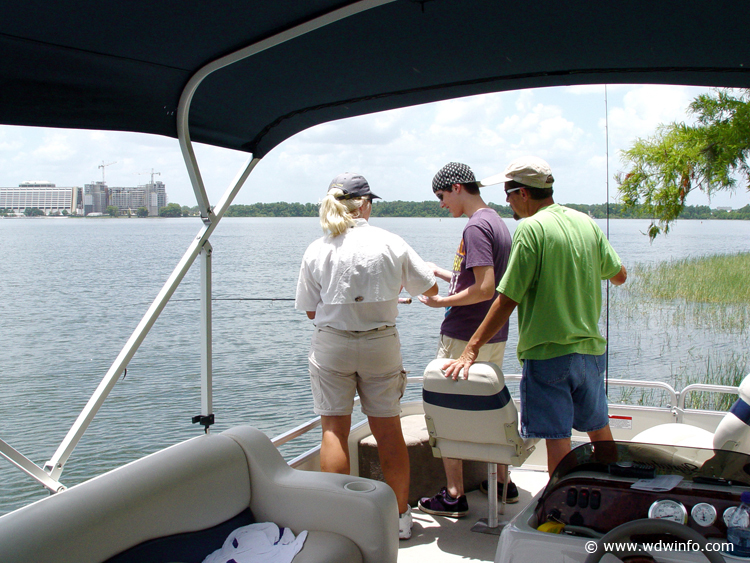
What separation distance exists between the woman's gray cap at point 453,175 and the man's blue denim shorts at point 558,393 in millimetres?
857

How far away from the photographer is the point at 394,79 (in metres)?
2.21

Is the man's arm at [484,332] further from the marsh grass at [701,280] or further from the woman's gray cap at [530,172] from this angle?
the marsh grass at [701,280]

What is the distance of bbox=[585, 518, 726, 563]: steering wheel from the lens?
1.01m

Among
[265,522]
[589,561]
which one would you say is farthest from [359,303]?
[589,561]

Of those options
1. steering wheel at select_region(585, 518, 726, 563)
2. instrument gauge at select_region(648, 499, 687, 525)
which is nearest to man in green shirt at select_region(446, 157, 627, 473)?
instrument gauge at select_region(648, 499, 687, 525)

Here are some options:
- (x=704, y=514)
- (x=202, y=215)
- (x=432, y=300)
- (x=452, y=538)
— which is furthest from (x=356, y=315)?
(x=704, y=514)

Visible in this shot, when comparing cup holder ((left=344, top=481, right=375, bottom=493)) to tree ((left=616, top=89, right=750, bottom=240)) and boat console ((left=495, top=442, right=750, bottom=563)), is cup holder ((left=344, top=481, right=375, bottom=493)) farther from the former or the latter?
tree ((left=616, top=89, right=750, bottom=240))

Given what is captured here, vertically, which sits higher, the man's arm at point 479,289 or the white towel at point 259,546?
the man's arm at point 479,289

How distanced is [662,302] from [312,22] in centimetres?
2082

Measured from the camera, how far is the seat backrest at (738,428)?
71.3 inches

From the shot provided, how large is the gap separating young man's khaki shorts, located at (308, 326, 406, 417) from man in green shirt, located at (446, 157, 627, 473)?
0.39 meters

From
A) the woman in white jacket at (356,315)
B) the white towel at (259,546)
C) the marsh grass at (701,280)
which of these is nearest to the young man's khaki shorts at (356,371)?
the woman in white jacket at (356,315)

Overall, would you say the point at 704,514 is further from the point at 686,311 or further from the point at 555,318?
the point at 686,311

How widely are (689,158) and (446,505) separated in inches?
598
